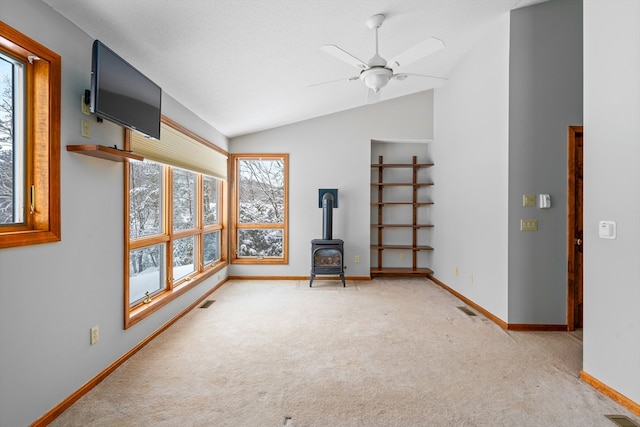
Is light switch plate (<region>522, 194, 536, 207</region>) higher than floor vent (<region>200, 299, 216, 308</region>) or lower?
higher

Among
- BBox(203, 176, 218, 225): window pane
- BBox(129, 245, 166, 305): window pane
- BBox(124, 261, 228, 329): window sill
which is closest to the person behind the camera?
BBox(124, 261, 228, 329): window sill

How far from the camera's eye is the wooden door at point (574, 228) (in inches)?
129

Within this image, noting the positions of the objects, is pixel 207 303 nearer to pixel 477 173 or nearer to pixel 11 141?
pixel 11 141

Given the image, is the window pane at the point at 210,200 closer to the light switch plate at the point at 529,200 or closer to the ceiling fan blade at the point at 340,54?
the ceiling fan blade at the point at 340,54

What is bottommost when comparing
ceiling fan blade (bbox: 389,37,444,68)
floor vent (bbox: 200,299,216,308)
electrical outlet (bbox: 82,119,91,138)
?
floor vent (bbox: 200,299,216,308)

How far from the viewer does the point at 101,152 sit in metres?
2.06

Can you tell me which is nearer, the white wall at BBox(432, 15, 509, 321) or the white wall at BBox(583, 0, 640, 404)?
the white wall at BBox(583, 0, 640, 404)

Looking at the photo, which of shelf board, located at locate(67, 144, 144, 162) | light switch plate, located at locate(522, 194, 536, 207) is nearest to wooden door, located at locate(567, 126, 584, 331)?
light switch plate, located at locate(522, 194, 536, 207)

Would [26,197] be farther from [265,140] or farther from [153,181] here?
[265,140]

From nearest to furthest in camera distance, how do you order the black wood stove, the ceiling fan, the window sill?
the ceiling fan
the window sill
the black wood stove

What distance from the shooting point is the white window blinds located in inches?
112

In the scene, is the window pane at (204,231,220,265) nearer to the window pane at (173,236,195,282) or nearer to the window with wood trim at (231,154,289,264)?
the window with wood trim at (231,154,289,264)

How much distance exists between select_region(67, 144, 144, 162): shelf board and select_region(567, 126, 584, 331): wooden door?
12.8 feet

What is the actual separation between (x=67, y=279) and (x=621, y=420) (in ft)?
10.9
